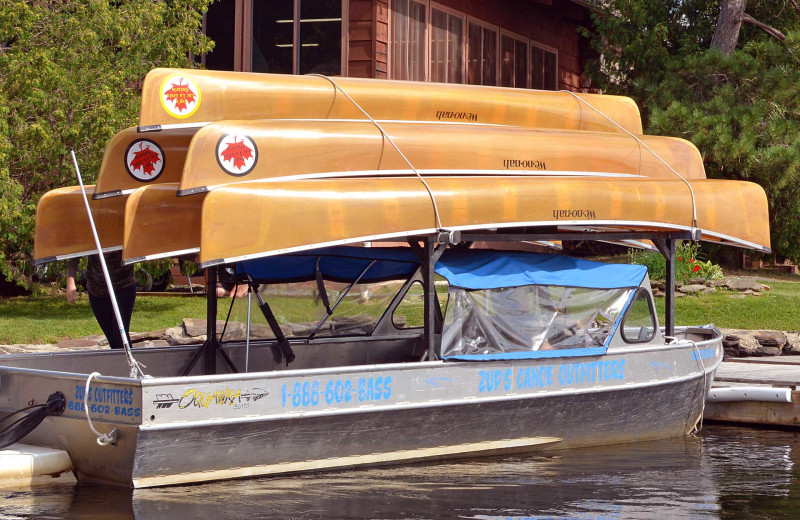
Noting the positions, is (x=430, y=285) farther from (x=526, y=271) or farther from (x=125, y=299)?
(x=125, y=299)

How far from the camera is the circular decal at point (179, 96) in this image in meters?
9.86

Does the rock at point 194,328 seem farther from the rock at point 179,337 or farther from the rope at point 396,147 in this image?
the rope at point 396,147

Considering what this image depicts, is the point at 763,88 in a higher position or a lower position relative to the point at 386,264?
higher

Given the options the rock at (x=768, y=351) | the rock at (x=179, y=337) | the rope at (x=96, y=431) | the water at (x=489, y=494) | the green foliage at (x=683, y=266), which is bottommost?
the water at (x=489, y=494)

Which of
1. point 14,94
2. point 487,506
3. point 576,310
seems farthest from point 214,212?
point 14,94

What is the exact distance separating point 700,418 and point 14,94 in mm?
11639

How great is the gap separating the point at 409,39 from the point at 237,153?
43.1 feet

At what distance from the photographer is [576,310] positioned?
11047mm

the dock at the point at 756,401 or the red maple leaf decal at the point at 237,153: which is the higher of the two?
the red maple leaf decal at the point at 237,153

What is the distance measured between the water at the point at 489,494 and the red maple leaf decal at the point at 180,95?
324 cm

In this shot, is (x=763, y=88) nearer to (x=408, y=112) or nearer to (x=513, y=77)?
(x=513, y=77)

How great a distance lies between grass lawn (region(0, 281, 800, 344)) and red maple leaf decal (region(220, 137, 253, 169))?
790 cm

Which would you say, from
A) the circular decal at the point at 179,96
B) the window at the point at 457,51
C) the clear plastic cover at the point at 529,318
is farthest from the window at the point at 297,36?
the circular decal at the point at 179,96

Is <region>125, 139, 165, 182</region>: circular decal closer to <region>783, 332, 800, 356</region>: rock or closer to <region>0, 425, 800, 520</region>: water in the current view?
<region>0, 425, 800, 520</region>: water
